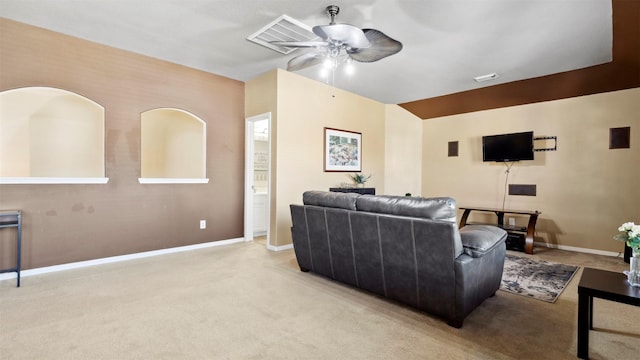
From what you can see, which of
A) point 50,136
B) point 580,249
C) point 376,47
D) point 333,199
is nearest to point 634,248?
point 333,199

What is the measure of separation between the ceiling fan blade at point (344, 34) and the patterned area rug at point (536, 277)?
8.87 feet

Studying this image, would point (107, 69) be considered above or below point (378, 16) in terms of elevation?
below

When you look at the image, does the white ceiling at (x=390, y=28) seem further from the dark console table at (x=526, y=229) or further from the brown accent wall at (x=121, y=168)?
the dark console table at (x=526, y=229)

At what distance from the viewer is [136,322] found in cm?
218

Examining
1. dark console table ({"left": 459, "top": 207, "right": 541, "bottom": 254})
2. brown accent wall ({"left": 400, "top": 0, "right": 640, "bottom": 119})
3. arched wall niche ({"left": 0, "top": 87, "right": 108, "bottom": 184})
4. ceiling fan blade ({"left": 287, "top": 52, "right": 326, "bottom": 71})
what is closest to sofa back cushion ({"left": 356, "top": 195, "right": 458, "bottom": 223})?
ceiling fan blade ({"left": 287, "top": 52, "right": 326, "bottom": 71})

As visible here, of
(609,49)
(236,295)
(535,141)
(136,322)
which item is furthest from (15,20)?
(535,141)

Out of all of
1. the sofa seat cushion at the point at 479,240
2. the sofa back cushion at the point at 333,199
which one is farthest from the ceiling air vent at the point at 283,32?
the sofa seat cushion at the point at 479,240

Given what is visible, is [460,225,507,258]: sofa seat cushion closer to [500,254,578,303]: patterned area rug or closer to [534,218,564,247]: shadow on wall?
[500,254,578,303]: patterned area rug

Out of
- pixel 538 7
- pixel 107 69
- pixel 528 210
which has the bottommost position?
pixel 528 210

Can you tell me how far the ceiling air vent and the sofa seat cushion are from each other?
8.11 ft

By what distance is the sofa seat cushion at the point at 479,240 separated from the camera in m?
2.16

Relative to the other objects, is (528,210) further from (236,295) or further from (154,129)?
(154,129)

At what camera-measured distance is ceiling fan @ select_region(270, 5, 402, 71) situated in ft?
7.63

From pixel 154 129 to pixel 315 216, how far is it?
4.35 m
